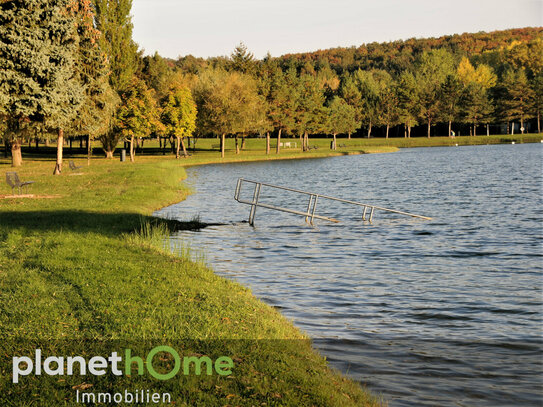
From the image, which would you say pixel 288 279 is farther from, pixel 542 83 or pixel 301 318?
pixel 542 83

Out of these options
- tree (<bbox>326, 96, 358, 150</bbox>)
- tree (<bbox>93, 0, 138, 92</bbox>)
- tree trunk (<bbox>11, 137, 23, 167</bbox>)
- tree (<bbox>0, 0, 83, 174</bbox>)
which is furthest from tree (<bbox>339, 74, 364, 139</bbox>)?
tree (<bbox>0, 0, 83, 174</bbox>)

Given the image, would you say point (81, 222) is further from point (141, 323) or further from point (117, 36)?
point (117, 36)

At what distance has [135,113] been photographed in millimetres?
67750

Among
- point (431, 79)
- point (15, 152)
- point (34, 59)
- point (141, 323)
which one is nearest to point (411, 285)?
point (141, 323)

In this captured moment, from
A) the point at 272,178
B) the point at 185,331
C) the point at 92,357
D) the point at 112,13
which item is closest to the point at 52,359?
the point at 92,357

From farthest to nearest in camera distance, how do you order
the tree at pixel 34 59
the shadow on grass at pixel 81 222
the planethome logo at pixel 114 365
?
the tree at pixel 34 59 → the shadow on grass at pixel 81 222 → the planethome logo at pixel 114 365

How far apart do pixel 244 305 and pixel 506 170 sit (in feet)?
178

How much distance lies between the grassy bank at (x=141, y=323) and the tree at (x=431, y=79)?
131285 millimetres

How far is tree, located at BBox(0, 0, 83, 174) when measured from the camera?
31767 millimetres

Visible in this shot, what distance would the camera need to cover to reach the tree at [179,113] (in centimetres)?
7662

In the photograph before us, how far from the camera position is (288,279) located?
1669 centimetres

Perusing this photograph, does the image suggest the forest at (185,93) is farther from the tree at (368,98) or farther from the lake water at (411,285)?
the lake water at (411,285)

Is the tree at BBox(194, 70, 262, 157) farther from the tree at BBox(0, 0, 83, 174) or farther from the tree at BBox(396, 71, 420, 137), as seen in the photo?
the tree at BBox(396, 71, 420, 137)

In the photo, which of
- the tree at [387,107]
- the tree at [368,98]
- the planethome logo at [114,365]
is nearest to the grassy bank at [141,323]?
Answer: the planethome logo at [114,365]
